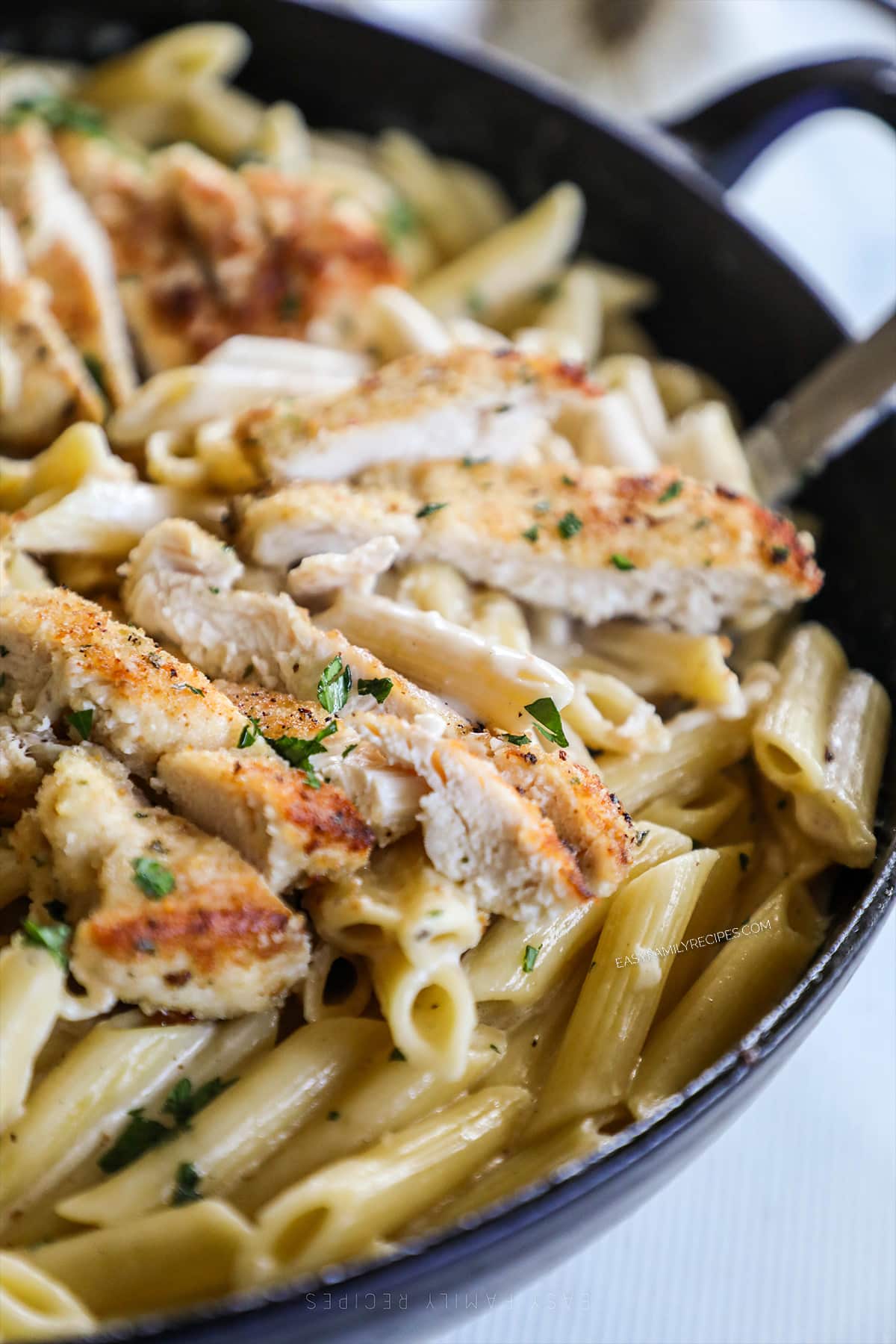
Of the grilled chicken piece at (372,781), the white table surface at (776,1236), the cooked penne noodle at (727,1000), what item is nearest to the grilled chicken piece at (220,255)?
the grilled chicken piece at (372,781)

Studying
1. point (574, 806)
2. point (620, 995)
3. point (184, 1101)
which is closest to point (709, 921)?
point (620, 995)

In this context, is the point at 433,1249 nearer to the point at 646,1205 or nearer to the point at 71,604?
the point at 646,1205

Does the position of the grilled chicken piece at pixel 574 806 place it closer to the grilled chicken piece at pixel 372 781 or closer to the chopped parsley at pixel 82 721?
the grilled chicken piece at pixel 372 781

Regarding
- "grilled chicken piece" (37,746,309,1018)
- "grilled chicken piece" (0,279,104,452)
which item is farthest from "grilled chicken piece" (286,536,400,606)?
"grilled chicken piece" (0,279,104,452)

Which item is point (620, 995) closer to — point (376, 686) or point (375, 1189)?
point (375, 1189)

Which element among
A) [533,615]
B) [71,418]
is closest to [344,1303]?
[533,615]
